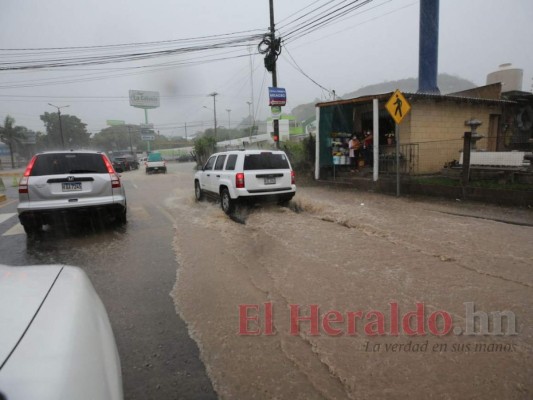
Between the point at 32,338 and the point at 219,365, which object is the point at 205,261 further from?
the point at 32,338

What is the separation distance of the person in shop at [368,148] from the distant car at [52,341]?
1484cm

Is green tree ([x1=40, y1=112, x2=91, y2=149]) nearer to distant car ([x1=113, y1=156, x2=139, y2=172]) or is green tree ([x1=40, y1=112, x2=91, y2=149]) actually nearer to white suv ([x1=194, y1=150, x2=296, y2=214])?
distant car ([x1=113, y1=156, x2=139, y2=172])

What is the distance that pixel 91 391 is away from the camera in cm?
127

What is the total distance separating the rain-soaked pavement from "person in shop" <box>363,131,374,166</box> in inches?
317

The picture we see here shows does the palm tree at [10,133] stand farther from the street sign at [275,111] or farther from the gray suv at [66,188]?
the gray suv at [66,188]

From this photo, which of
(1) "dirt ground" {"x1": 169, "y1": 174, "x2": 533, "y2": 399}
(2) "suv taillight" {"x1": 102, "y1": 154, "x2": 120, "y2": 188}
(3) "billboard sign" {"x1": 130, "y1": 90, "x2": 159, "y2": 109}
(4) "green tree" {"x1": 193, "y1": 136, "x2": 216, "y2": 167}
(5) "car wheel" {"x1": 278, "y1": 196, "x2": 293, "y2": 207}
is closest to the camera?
(1) "dirt ground" {"x1": 169, "y1": 174, "x2": 533, "y2": 399}

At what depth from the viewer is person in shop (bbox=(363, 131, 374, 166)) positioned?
15.6 meters

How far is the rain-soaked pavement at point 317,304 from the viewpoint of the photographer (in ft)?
9.12

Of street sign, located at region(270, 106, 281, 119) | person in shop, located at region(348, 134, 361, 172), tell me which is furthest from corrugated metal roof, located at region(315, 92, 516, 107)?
street sign, located at region(270, 106, 281, 119)

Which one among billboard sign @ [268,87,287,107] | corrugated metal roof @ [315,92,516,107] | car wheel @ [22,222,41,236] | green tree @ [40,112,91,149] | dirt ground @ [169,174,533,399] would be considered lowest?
dirt ground @ [169,174,533,399]

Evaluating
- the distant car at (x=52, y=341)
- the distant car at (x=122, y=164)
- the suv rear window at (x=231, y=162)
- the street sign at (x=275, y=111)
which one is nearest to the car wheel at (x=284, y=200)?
the suv rear window at (x=231, y=162)

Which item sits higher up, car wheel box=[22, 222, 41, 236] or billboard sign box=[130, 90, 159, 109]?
billboard sign box=[130, 90, 159, 109]

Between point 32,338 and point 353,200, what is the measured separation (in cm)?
1064

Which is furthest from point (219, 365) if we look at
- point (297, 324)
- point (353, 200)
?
point (353, 200)
